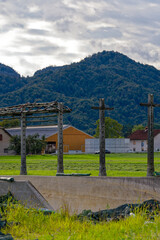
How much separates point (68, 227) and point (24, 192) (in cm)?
362

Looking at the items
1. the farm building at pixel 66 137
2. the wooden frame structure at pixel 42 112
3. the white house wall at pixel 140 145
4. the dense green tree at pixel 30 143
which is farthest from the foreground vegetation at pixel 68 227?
the white house wall at pixel 140 145

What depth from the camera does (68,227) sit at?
8.22 metres

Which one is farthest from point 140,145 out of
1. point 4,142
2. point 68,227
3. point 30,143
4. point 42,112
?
point 68,227

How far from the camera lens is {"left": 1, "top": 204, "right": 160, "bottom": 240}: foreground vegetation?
7244mm

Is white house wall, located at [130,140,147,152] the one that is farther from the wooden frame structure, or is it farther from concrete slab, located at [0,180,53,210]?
concrete slab, located at [0,180,53,210]

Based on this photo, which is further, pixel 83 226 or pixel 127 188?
pixel 127 188

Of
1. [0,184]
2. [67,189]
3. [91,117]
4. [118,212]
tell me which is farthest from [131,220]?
[91,117]

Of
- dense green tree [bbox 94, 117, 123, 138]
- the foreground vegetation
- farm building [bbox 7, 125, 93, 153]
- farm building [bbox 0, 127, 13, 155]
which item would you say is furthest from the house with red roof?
the foreground vegetation

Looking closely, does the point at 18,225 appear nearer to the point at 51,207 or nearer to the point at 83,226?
the point at 83,226

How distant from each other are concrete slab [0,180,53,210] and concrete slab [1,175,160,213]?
0.36m

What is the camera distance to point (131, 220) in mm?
8344

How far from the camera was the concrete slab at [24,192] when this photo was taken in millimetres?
11492

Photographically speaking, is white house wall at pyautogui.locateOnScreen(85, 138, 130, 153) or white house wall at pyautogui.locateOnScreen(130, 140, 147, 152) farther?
white house wall at pyautogui.locateOnScreen(130, 140, 147, 152)

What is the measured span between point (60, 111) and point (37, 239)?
13118 millimetres
